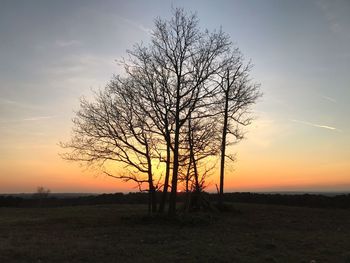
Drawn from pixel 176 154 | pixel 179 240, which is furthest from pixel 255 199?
pixel 179 240

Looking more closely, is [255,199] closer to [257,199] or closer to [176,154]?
[257,199]

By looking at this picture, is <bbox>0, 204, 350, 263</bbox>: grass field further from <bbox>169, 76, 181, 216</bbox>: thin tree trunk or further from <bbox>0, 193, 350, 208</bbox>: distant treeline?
<bbox>0, 193, 350, 208</bbox>: distant treeline

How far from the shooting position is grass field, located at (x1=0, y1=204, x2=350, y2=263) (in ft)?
45.8

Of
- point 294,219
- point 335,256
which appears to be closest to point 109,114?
point 294,219

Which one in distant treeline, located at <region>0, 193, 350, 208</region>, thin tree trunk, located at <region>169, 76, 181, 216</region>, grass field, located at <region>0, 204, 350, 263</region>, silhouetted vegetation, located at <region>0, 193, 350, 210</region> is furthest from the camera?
distant treeline, located at <region>0, 193, 350, 208</region>

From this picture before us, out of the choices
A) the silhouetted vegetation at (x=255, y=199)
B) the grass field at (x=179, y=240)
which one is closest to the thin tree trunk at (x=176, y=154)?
the grass field at (x=179, y=240)

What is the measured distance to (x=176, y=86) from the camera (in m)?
25.4

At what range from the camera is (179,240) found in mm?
17359

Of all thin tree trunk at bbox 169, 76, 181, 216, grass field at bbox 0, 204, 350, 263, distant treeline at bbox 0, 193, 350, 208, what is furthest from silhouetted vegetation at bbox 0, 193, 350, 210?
grass field at bbox 0, 204, 350, 263

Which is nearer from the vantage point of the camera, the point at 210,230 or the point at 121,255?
the point at 121,255

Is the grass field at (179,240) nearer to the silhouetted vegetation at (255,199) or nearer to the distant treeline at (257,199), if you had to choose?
the silhouetted vegetation at (255,199)

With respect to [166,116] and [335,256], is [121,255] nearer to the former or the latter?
[335,256]

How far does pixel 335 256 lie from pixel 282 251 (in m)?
1.62

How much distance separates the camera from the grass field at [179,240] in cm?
1396
